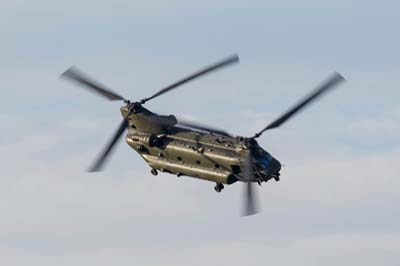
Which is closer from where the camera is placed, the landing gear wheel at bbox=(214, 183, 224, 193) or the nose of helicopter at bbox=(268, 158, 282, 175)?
the nose of helicopter at bbox=(268, 158, 282, 175)

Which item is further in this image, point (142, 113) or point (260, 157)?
point (142, 113)

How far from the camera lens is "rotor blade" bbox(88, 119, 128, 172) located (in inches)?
6663

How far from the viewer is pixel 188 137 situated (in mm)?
169375

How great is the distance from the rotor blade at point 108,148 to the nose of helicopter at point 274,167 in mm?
18757

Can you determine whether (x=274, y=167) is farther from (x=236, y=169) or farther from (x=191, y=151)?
(x=191, y=151)

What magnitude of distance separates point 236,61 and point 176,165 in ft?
42.3

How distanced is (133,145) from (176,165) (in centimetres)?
772

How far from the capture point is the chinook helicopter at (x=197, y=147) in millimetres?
164250

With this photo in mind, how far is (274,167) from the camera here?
165 m

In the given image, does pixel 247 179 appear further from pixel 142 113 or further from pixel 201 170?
pixel 142 113

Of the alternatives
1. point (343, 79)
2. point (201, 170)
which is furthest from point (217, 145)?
point (343, 79)

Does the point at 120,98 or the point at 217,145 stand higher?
the point at 120,98

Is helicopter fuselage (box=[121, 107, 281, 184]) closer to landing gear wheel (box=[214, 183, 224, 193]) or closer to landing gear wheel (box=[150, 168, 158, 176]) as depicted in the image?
landing gear wheel (box=[150, 168, 158, 176])

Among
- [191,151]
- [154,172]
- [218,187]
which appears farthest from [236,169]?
[154,172]
